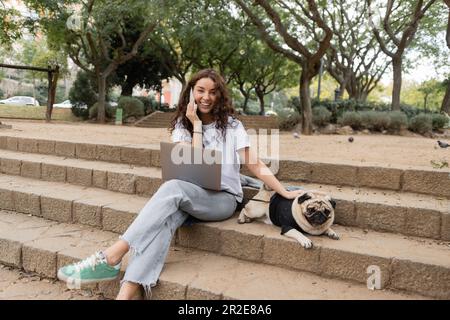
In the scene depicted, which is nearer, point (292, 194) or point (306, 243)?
point (306, 243)

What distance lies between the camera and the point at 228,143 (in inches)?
117

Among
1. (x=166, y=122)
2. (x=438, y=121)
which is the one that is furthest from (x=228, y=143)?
(x=166, y=122)

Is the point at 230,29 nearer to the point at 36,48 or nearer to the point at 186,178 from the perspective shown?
the point at 186,178

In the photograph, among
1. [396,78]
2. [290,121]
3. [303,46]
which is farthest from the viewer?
[396,78]

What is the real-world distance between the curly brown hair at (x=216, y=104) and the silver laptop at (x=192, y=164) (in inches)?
12.5

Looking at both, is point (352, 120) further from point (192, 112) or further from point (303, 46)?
point (192, 112)

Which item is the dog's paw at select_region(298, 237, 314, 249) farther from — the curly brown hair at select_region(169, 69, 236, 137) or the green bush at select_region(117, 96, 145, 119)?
the green bush at select_region(117, 96, 145, 119)

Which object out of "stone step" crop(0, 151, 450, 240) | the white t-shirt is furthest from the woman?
"stone step" crop(0, 151, 450, 240)

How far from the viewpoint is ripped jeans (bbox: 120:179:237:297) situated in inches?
94.1

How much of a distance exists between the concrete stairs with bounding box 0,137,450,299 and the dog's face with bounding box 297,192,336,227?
171 mm

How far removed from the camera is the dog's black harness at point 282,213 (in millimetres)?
A: 2674

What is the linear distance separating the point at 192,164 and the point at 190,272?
2.44 ft

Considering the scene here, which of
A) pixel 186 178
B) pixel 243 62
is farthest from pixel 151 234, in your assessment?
pixel 243 62
